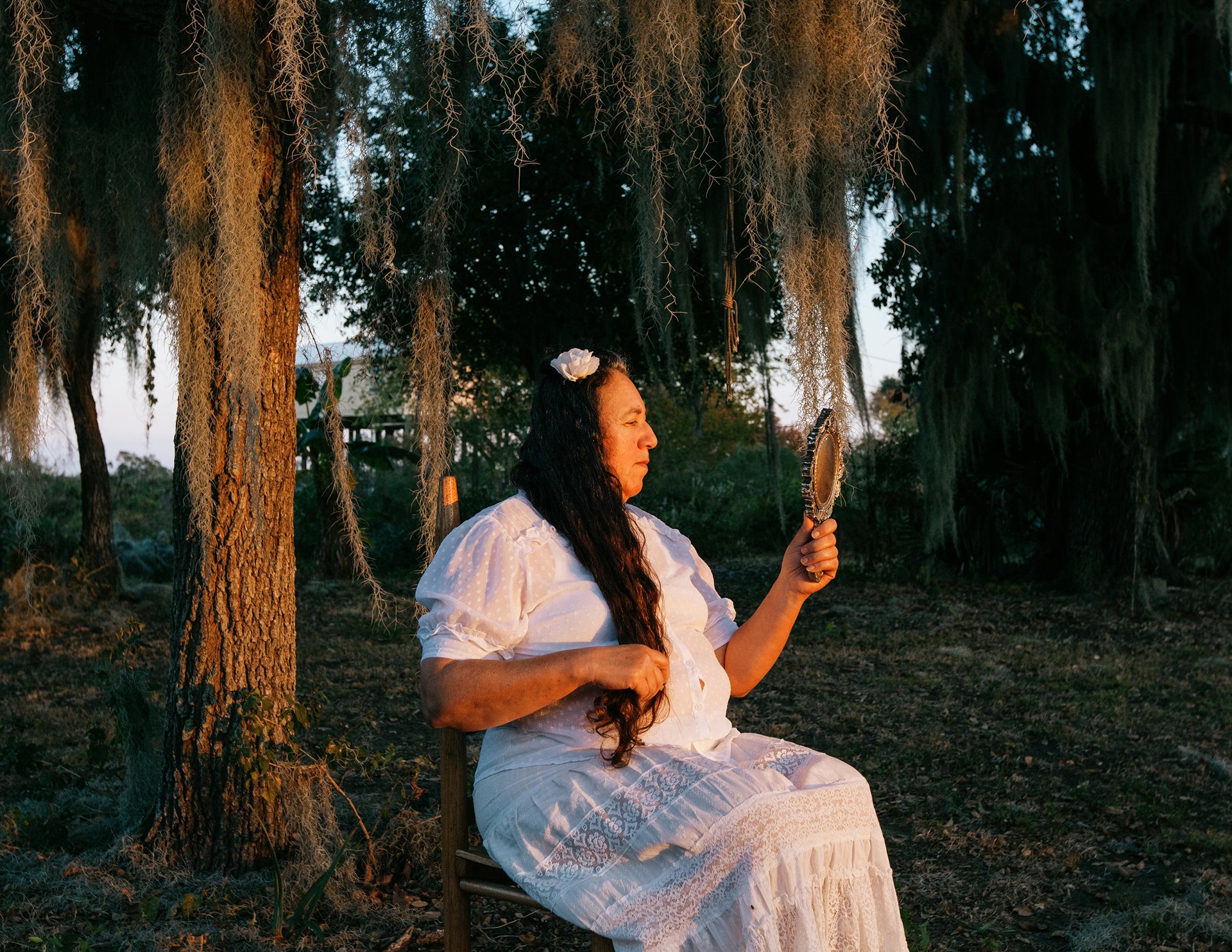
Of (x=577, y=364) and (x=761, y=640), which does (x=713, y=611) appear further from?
(x=577, y=364)

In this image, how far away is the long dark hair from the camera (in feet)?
6.22

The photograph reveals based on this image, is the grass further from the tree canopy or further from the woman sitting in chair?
the tree canopy

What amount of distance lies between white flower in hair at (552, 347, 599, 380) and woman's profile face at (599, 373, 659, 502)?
0.17 feet

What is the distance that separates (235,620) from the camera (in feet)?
9.34

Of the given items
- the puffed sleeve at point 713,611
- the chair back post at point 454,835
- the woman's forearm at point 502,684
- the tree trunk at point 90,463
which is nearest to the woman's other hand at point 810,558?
the puffed sleeve at point 713,611

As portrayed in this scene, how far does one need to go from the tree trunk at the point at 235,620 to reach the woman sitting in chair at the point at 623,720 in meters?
1.08

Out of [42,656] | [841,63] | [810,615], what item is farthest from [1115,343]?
[42,656]

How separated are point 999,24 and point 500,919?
651 centimetres

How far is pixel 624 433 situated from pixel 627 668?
1.73 feet

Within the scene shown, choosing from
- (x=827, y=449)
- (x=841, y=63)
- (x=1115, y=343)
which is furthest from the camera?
(x=1115, y=343)

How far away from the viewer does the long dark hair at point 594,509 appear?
1.90 meters

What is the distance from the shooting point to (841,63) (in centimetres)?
280

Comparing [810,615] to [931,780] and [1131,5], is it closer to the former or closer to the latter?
[931,780]

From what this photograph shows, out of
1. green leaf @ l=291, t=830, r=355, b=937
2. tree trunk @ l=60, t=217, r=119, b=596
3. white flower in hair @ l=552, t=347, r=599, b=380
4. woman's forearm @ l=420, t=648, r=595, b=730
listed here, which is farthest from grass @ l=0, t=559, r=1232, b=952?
white flower in hair @ l=552, t=347, r=599, b=380
